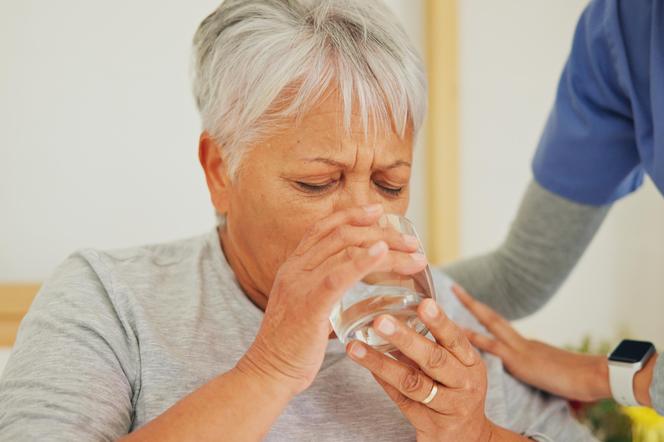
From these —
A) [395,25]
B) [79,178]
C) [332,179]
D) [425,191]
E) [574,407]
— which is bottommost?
[574,407]

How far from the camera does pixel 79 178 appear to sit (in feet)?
6.46

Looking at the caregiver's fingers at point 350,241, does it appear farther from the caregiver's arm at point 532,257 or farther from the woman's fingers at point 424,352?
the caregiver's arm at point 532,257

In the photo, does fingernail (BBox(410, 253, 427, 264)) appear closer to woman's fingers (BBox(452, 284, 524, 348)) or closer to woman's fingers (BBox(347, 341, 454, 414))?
woman's fingers (BBox(347, 341, 454, 414))

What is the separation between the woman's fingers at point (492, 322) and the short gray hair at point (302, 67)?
0.42 meters

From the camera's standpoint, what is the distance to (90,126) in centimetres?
196

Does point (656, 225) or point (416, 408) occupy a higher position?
point (416, 408)

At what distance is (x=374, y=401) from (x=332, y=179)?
35 centimetres

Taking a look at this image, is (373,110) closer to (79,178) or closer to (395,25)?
(395,25)

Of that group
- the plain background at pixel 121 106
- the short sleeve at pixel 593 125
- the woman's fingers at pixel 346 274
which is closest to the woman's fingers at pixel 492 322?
the short sleeve at pixel 593 125

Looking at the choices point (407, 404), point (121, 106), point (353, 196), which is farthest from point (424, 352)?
point (121, 106)

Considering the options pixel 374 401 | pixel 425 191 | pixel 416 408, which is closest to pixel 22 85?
pixel 425 191

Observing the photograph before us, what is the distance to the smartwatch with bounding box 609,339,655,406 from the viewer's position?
131cm

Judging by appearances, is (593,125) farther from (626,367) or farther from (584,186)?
(626,367)

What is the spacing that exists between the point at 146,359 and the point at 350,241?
0.42m
